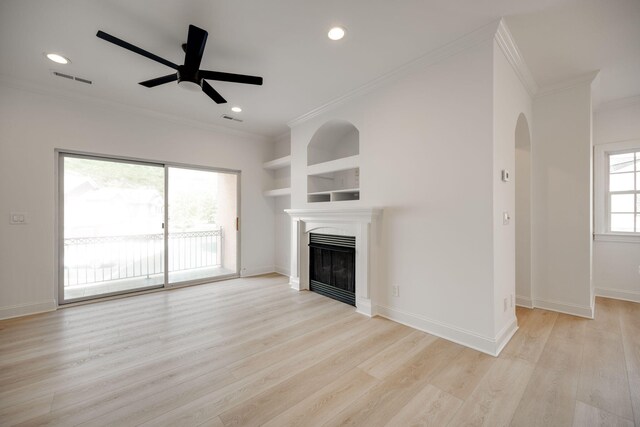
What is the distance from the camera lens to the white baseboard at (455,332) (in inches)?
90.1

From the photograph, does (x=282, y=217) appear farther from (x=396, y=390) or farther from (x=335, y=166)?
(x=396, y=390)

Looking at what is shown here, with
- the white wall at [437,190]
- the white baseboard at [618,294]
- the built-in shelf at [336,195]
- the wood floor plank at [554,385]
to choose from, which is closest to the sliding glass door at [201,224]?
the built-in shelf at [336,195]

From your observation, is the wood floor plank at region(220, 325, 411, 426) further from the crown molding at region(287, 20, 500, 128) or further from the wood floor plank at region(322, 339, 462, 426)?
the crown molding at region(287, 20, 500, 128)

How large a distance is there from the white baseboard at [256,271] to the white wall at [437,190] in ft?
9.61

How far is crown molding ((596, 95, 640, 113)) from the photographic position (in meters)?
3.57

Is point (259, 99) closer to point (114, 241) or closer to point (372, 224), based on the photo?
point (372, 224)

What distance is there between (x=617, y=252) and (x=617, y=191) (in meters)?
0.92

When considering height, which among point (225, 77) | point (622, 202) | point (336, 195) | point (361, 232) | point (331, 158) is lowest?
point (361, 232)

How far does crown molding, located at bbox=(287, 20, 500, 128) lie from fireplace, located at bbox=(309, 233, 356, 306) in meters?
1.96

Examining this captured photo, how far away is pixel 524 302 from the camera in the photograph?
134 inches

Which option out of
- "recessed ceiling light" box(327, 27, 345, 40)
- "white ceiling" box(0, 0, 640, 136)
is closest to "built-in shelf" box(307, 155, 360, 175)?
"white ceiling" box(0, 0, 640, 136)

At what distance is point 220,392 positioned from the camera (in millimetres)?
1804

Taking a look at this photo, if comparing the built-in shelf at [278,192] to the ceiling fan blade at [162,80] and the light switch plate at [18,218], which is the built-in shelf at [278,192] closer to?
the ceiling fan blade at [162,80]

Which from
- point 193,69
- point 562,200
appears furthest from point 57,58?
point 562,200
